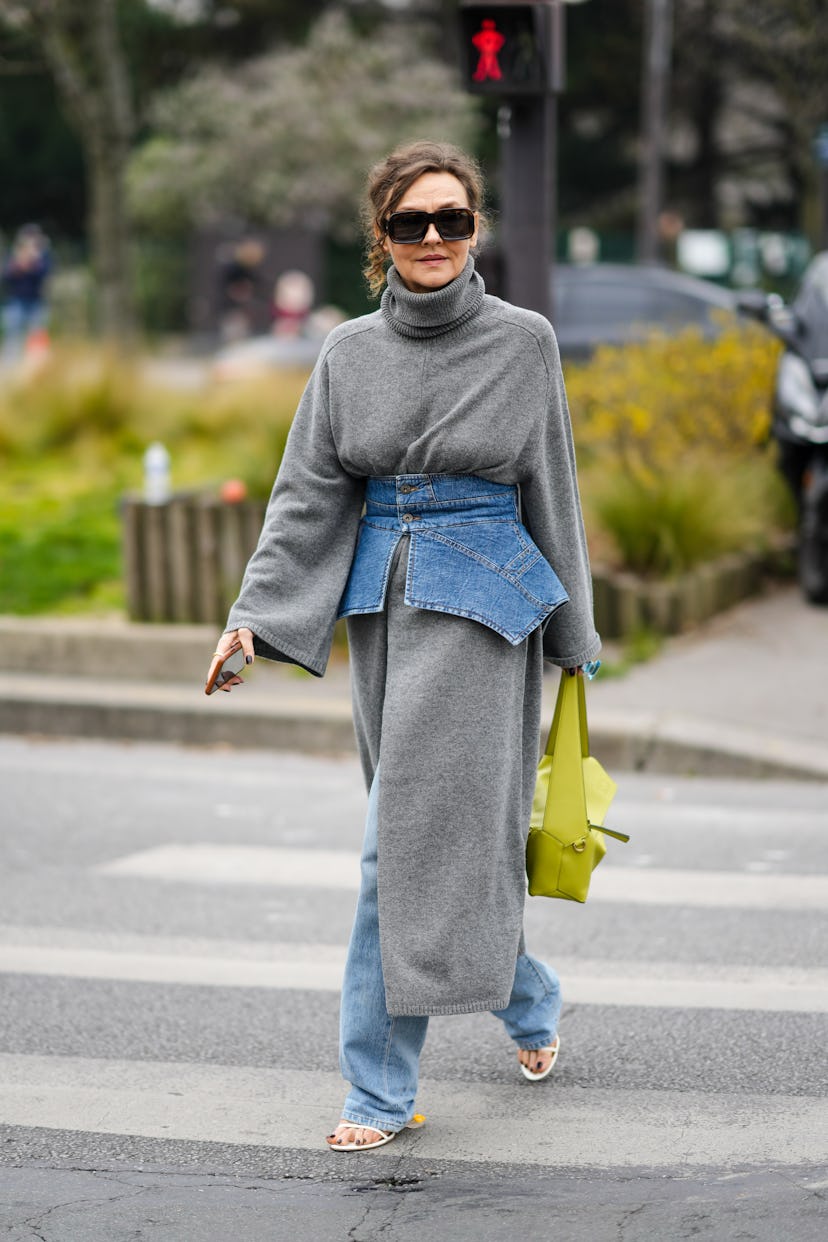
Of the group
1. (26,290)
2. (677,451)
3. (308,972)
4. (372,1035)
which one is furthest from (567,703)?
(26,290)

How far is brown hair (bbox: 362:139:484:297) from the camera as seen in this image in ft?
11.8

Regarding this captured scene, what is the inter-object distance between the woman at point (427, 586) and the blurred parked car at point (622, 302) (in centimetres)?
1346

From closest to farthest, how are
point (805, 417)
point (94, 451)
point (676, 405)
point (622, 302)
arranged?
point (805, 417) → point (676, 405) → point (94, 451) → point (622, 302)

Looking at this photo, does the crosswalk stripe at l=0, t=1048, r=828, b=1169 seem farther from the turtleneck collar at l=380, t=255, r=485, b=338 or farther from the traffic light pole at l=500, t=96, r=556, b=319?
the traffic light pole at l=500, t=96, r=556, b=319

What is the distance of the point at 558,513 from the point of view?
373 centimetres

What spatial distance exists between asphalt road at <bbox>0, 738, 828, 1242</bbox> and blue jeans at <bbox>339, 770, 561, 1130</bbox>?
0.32 feet

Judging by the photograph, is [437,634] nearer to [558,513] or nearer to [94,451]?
[558,513]

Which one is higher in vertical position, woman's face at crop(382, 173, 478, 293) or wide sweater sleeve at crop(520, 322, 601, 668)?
woman's face at crop(382, 173, 478, 293)

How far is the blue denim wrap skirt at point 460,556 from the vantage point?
358 cm

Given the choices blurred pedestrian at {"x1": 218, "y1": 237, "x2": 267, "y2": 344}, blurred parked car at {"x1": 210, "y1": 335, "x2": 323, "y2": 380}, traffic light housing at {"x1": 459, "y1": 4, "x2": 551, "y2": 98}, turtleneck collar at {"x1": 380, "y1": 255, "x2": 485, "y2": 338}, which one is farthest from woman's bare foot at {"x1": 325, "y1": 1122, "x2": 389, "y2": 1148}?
blurred pedestrian at {"x1": 218, "y1": 237, "x2": 267, "y2": 344}

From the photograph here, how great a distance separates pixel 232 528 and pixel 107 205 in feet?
38.1

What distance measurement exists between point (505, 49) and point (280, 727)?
311 cm

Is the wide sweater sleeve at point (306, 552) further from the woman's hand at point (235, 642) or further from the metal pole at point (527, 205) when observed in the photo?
the metal pole at point (527, 205)

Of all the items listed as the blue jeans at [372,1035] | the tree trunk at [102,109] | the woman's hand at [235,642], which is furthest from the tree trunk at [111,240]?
the blue jeans at [372,1035]
